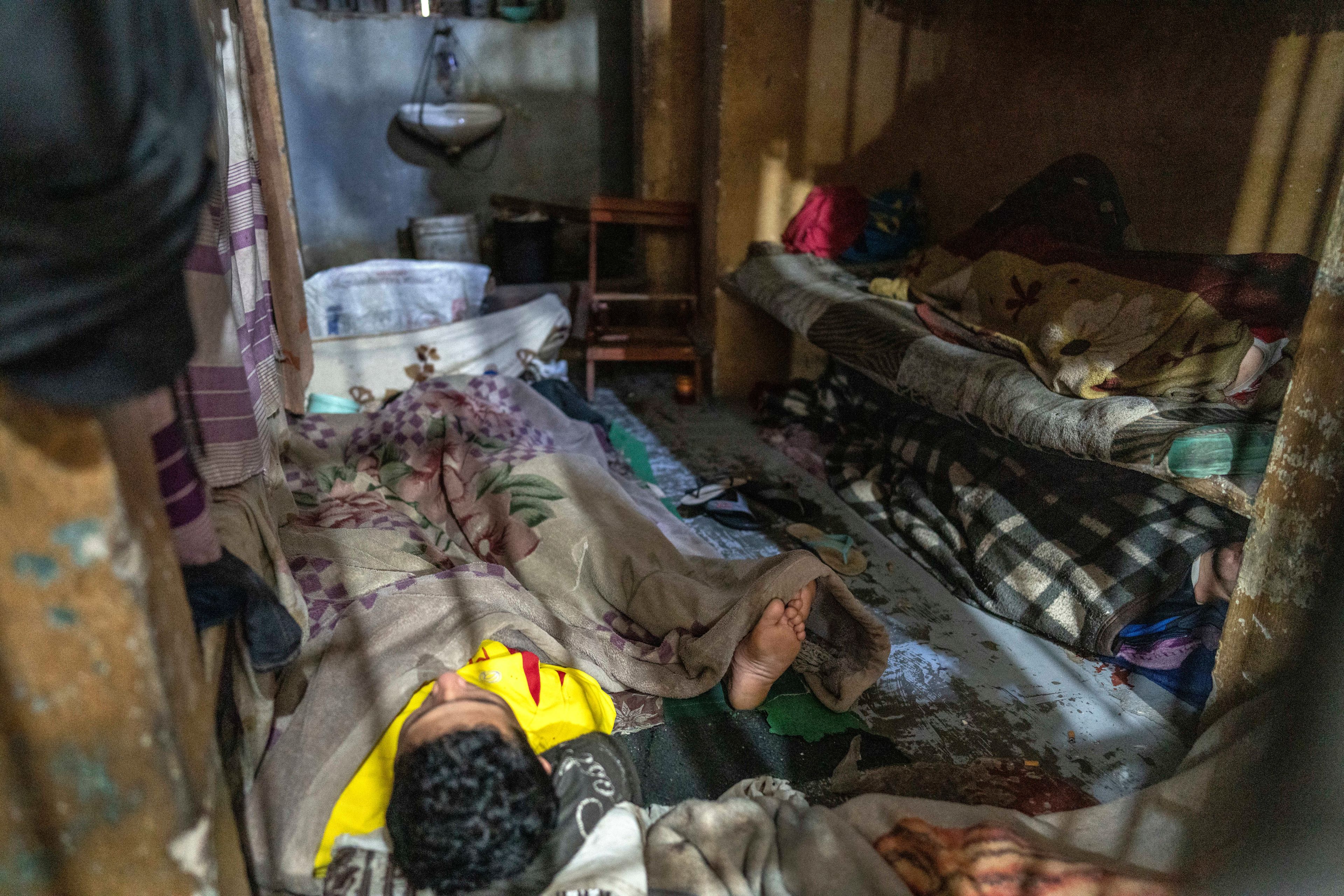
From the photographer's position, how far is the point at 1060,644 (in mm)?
2203

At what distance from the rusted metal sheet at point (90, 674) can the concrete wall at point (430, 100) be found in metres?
5.48

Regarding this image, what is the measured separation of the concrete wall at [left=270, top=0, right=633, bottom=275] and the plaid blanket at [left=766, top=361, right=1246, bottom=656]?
3928 millimetres

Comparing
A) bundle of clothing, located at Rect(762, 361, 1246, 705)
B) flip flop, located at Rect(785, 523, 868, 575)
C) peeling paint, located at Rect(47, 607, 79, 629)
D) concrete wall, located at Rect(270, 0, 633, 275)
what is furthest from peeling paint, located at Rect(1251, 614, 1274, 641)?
concrete wall, located at Rect(270, 0, 633, 275)

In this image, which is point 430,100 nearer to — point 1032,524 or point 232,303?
point 232,303

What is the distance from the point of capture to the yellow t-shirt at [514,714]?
135cm

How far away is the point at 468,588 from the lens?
173 centimetres

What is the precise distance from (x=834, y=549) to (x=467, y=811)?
173 cm

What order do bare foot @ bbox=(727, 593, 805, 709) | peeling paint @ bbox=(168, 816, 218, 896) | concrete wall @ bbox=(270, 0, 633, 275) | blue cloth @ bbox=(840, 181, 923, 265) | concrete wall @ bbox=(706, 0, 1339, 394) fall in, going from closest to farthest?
1. peeling paint @ bbox=(168, 816, 218, 896)
2. bare foot @ bbox=(727, 593, 805, 709)
3. concrete wall @ bbox=(706, 0, 1339, 394)
4. blue cloth @ bbox=(840, 181, 923, 265)
5. concrete wall @ bbox=(270, 0, 633, 275)

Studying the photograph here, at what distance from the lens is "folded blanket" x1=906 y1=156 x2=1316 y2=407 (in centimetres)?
218

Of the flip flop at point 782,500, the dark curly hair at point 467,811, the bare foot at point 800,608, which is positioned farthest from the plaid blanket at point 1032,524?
the dark curly hair at point 467,811

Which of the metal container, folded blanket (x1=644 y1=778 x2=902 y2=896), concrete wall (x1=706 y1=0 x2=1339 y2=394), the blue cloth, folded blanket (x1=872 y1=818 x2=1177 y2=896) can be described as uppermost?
concrete wall (x1=706 y1=0 x2=1339 y2=394)

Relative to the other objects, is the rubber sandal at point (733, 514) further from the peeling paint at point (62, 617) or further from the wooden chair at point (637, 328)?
the peeling paint at point (62, 617)

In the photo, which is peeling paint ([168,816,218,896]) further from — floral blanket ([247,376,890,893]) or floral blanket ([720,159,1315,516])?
floral blanket ([720,159,1315,516])

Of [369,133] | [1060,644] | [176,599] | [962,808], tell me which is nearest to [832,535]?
[1060,644]
